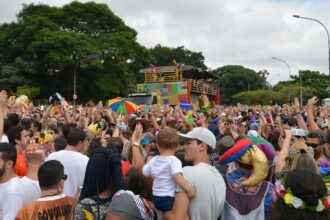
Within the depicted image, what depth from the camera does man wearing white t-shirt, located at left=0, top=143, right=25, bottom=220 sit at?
3764 millimetres

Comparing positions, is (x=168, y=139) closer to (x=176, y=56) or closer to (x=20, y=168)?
(x=20, y=168)

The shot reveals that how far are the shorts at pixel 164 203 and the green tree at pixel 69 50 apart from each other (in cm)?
3669

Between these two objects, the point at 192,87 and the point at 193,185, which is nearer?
the point at 193,185

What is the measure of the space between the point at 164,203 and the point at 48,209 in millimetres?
1018

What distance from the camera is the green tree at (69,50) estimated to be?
39.1 metres

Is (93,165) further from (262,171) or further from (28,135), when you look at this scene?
(28,135)

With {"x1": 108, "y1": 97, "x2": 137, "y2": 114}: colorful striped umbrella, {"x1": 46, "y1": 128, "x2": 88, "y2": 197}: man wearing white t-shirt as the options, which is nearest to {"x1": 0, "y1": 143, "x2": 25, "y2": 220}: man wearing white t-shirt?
{"x1": 46, "y1": 128, "x2": 88, "y2": 197}: man wearing white t-shirt

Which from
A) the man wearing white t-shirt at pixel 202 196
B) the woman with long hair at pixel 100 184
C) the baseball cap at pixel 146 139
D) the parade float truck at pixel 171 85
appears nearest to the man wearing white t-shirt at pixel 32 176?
the woman with long hair at pixel 100 184

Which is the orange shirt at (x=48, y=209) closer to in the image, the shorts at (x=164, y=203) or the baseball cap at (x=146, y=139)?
the shorts at (x=164, y=203)

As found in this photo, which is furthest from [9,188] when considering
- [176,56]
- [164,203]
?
[176,56]

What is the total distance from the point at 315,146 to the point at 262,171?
2.71 m

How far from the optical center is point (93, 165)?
11.0 feet

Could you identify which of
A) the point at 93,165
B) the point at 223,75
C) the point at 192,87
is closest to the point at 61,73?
the point at 192,87

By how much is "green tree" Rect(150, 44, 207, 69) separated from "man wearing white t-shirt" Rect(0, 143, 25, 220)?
79.7 meters
